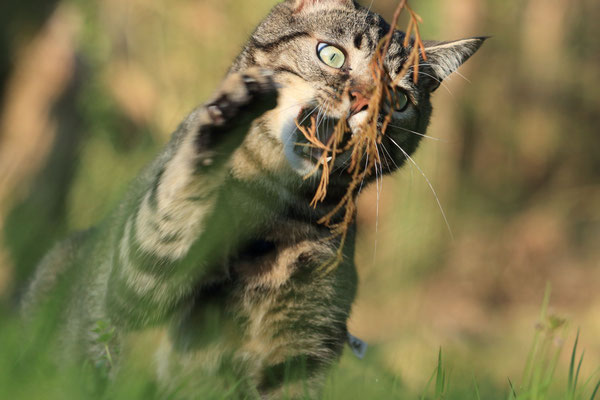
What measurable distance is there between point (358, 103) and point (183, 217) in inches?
24.7

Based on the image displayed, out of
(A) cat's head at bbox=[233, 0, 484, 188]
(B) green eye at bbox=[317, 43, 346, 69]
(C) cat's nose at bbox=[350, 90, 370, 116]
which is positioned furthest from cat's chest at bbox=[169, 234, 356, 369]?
(B) green eye at bbox=[317, 43, 346, 69]

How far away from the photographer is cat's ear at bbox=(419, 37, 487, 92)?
2332 mm

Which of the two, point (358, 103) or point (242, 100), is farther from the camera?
point (358, 103)

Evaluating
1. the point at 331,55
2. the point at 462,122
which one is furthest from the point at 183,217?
the point at 462,122

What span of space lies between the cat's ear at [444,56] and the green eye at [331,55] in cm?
37

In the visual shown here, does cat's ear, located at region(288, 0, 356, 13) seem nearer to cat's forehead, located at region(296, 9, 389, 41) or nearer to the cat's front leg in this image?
cat's forehead, located at region(296, 9, 389, 41)

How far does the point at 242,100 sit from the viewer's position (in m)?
1.59

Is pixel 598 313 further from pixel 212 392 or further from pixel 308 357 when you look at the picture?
pixel 212 392

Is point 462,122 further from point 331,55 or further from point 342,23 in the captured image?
point 331,55

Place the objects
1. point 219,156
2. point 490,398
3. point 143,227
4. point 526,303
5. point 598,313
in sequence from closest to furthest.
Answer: point 219,156, point 143,227, point 490,398, point 598,313, point 526,303

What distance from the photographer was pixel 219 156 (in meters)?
1.67

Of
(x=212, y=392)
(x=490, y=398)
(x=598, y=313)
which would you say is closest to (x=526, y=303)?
(x=598, y=313)

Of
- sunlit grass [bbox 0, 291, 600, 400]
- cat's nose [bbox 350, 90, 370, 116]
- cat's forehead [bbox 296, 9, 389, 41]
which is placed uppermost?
cat's forehead [bbox 296, 9, 389, 41]

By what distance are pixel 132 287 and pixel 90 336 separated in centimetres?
51
